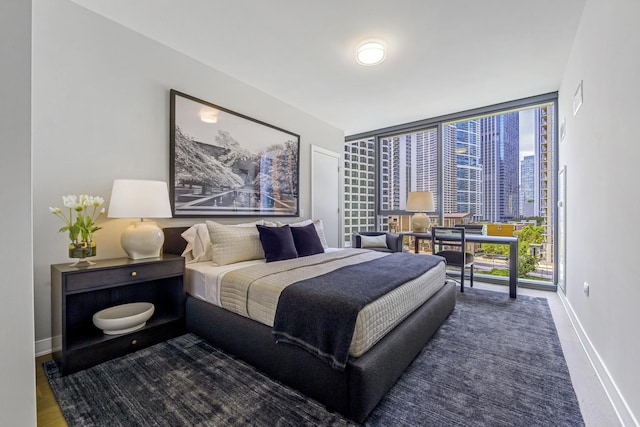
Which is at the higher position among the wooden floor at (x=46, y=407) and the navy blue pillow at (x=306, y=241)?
the navy blue pillow at (x=306, y=241)

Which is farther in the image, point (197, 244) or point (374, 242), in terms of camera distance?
point (374, 242)

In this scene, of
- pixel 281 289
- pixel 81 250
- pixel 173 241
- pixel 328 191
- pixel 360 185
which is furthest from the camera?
pixel 360 185

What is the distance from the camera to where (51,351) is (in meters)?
2.06

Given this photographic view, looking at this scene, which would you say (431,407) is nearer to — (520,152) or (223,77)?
(223,77)

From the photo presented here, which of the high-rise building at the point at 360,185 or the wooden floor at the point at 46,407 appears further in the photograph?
Answer: the high-rise building at the point at 360,185

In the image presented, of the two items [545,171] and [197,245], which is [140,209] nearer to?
[197,245]

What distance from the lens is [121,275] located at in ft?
6.65

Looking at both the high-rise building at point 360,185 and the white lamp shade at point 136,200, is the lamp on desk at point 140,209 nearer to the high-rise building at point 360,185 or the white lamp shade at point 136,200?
the white lamp shade at point 136,200

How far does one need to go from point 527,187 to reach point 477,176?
2.31 feet

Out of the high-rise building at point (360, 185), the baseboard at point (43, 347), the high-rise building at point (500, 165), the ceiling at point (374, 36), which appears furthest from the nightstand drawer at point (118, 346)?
the high-rise building at point (500, 165)

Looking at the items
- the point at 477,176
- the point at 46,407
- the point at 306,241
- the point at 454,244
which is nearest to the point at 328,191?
the point at 306,241

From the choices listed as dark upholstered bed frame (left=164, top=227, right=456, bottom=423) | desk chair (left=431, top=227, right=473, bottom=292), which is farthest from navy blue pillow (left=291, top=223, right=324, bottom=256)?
desk chair (left=431, top=227, right=473, bottom=292)

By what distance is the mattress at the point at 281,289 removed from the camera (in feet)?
5.08

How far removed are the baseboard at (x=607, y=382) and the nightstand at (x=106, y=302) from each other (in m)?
2.97
